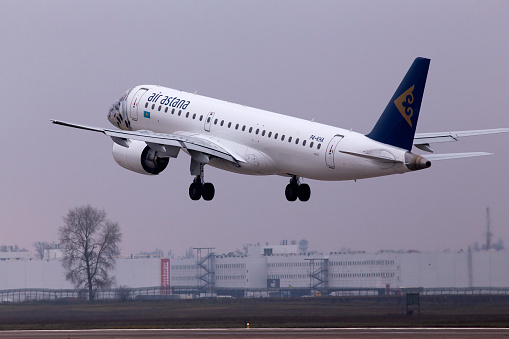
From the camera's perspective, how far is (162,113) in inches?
3132

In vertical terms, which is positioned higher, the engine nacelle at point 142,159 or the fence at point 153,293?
Answer: the engine nacelle at point 142,159

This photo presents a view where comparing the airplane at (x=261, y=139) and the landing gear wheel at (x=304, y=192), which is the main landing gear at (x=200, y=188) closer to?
the airplane at (x=261, y=139)

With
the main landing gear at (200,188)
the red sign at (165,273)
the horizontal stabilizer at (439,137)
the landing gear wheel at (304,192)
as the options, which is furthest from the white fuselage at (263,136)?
the red sign at (165,273)

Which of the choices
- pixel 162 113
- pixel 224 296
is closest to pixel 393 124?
pixel 162 113

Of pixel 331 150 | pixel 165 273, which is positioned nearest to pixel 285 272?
pixel 165 273

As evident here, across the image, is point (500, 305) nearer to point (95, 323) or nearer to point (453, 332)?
point (453, 332)

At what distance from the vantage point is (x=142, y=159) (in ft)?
249

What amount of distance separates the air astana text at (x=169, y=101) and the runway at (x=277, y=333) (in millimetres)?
16768

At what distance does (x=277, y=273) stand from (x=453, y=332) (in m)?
53.9

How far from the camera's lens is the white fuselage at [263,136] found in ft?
220

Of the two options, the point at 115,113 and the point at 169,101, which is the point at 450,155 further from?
the point at 115,113

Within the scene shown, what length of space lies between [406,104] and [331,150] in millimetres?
5694

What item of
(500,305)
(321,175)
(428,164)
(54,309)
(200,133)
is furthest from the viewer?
(54,309)

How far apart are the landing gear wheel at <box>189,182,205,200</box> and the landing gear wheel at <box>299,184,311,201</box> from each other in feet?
22.5
